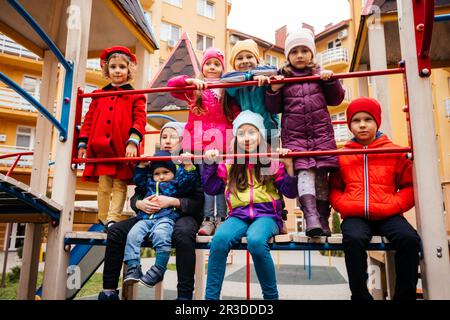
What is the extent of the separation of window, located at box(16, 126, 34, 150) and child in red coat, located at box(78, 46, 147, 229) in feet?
60.5

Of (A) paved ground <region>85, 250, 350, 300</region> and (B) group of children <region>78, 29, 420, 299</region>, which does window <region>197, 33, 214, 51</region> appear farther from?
(B) group of children <region>78, 29, 420, 299</region>

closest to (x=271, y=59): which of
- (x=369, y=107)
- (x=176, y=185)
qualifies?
(x=369, y=107)

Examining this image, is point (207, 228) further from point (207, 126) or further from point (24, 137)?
point (24, 137)

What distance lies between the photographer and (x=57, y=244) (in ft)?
8.48

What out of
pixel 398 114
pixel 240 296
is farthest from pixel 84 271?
pixel 398 114

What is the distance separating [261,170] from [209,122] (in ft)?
2.33

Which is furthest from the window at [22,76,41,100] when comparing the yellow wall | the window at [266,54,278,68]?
the window at [266,54,278,68]

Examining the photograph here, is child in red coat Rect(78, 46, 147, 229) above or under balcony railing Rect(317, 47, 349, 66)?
under

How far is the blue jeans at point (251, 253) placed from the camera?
222 centimetres

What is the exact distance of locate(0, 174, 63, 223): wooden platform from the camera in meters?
2.14

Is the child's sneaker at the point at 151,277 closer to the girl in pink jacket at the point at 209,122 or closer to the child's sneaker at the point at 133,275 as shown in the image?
the child's sneaker at the point at 133,275

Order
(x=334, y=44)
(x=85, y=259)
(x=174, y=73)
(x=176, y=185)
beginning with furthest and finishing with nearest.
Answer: (x=334, y=44) < (x=174, y=73) < (x=85, y=259) < (x=176, y=185)

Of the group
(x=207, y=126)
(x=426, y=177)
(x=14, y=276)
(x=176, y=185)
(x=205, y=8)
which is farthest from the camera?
(x=205, y=8)

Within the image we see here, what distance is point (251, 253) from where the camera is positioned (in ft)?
7.29
